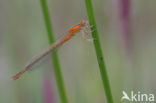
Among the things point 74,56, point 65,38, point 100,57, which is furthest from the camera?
point 74,56

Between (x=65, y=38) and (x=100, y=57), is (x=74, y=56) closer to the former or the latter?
(x=65, y=38)

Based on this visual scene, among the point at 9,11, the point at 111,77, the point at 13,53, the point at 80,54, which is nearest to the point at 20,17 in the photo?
the point at 9,11

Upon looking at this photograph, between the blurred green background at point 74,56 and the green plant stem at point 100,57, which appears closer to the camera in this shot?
the green plant stem at point 100,57

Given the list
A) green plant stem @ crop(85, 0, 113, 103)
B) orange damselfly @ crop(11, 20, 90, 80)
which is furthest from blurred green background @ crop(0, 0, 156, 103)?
green plant stem @ crop(85, 0, 113, 103)

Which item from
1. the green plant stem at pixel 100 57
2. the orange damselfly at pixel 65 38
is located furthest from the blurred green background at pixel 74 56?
the green plant stem at pixel 100 57

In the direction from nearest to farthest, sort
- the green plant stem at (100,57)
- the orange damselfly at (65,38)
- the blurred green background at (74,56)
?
the green plant stem at (100,57) → the orange damselfly at (65,38) → the blurred green background at (74,56)

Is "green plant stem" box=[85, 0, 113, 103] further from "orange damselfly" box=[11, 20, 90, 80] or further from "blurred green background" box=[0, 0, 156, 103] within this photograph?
"blurred green background" box=[0, 0, 156, 103]

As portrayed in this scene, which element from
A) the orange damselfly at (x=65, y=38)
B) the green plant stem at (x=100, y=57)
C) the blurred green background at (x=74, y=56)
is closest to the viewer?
the green plant stem at (x=100, y=57)

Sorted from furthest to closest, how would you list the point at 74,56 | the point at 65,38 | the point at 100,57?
1. the point at 74,56
2. the point at 65,38
3. the point at 100,57

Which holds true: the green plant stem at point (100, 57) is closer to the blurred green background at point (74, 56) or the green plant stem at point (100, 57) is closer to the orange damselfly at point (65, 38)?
the orange damselfly at point (65, 38)

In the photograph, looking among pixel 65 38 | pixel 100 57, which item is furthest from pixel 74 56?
pixel 100 57

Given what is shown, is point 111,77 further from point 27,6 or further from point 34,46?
point 27,6
